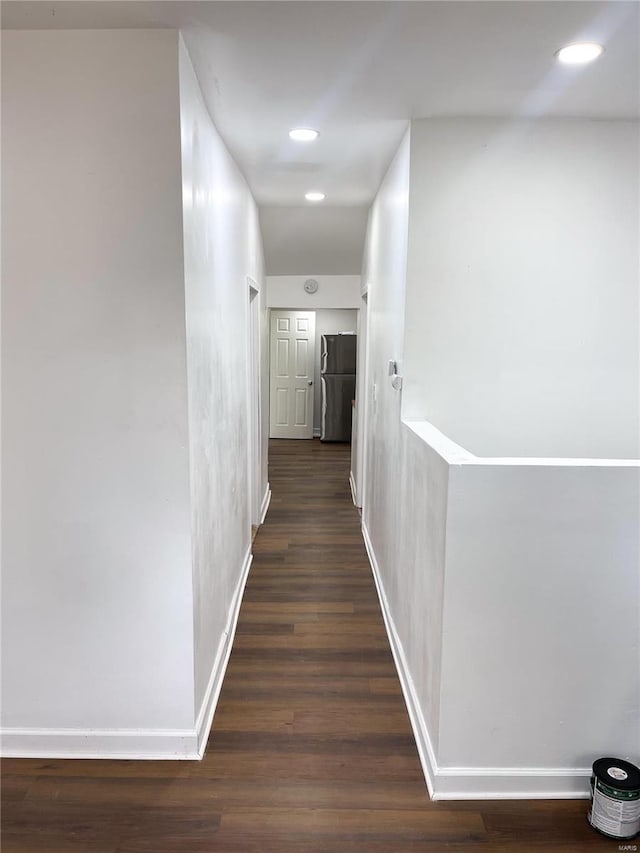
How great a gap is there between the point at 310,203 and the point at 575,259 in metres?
2.32

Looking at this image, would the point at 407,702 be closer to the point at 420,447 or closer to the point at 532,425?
the point at 420,447

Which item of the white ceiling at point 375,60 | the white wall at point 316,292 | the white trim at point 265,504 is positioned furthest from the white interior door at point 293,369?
the white ceiling at point 375,60

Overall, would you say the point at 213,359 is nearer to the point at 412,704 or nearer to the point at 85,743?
the point at 85,743

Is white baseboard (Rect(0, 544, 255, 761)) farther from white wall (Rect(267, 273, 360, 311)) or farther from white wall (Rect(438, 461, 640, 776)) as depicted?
white wall (Rect(267, 273, 360, 311))

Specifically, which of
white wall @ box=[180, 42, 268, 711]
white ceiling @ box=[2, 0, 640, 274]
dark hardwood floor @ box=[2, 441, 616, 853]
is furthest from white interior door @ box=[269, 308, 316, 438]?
dark hardwood floor @ box=[2, 441, 616, 853]

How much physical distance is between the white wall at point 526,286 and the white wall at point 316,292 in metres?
3.06

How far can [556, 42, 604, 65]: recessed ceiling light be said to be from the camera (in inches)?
73.5

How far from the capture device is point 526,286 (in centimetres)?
272

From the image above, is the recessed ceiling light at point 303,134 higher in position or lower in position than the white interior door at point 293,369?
higher

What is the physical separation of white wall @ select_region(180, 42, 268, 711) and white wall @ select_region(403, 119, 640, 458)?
87cm

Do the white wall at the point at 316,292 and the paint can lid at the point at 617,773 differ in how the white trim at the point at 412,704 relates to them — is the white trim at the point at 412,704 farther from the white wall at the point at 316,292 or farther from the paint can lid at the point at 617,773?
the white wall at the point at 316,292

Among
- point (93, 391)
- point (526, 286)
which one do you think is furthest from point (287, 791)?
point (526, 286)

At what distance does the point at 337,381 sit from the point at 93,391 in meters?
6.65

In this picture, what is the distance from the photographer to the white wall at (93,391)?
1832 millimetres
